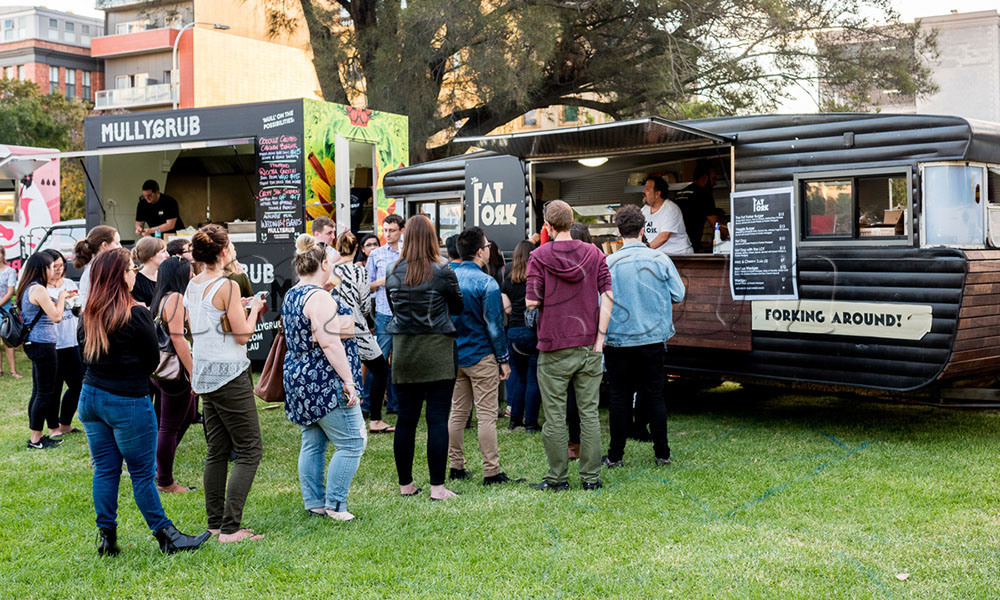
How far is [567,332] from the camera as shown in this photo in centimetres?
550

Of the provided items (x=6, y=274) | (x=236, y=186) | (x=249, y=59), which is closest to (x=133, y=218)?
Result: (x=236, y=186)

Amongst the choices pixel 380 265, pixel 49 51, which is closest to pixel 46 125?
pixel 380 265

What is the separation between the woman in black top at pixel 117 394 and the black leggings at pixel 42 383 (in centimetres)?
310

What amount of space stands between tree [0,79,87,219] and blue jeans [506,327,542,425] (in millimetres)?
25361

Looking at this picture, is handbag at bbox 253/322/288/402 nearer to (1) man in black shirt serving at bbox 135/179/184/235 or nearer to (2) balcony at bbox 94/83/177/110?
(1) man in black shirt serving at bbox 135/179/184/235

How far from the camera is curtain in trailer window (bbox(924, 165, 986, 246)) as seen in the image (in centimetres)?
636

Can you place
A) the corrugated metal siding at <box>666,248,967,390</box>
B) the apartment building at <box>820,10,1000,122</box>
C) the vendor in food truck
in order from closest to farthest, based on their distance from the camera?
the corrugated metal siding at <box>666,248,967,390</box>, the vendor in food truck, the apartment building at <box>820,10,1000,122</box>

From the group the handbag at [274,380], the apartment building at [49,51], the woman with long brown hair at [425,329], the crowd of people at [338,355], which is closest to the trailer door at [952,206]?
the crowd of people at [338,355]

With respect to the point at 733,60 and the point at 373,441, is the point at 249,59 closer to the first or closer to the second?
the point at 733,60

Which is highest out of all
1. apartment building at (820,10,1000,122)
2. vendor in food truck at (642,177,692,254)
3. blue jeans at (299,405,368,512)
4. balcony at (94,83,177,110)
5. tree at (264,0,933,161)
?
balcony at (94,83,177,110)

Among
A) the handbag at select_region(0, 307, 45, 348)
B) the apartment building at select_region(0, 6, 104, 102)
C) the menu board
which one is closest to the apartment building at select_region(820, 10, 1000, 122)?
the menu board

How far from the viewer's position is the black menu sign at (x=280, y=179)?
10062 mm

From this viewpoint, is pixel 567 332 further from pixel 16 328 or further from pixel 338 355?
pixel 16 328

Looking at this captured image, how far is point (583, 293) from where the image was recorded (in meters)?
5.57
